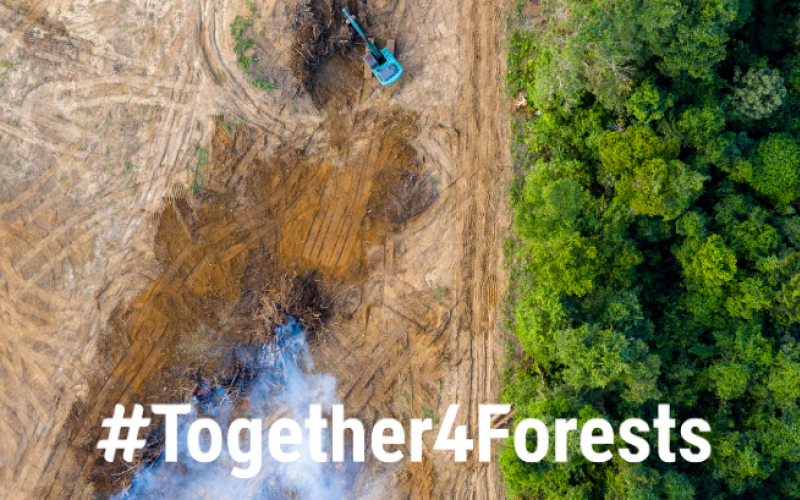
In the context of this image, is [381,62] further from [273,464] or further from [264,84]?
[273,464]

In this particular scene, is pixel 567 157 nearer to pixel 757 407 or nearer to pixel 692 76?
pixel 692 76

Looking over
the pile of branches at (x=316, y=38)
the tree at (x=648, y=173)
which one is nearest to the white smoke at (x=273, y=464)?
the pile of branches at (x=316, y=38)

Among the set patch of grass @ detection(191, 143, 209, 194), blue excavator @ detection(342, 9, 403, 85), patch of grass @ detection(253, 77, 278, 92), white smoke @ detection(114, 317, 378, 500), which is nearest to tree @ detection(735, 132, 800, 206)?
blue excavator @ detection(342, 9, 403, 85)

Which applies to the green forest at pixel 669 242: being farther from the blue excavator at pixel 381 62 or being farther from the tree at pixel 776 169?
the blue excavator at pixel 381 62

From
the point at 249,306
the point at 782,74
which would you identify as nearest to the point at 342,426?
the point at 249,306

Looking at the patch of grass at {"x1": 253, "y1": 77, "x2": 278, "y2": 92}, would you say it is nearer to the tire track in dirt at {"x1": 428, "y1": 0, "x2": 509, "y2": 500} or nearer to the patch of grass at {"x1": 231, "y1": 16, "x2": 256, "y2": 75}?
the patch of grass at {"x1": 231, "y1": 16, "x2": 256, "y2": 75}

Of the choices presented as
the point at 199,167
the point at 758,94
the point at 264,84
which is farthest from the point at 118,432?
the point at 758,94
